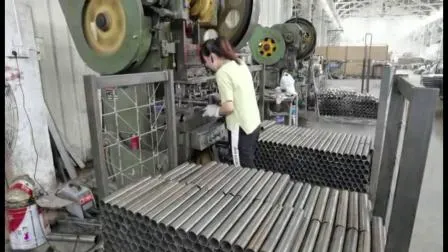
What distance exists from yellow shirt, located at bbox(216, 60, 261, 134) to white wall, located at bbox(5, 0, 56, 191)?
4.65 feet

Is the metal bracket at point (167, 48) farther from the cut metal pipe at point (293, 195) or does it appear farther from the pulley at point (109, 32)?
the cut metal pipe at point (293, 195)

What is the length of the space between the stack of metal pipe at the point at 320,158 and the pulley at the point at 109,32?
1.22 m

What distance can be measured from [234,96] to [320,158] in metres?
0.88

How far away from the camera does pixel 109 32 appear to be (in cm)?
178

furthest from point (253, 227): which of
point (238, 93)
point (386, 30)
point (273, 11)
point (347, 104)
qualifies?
point (386, 30)

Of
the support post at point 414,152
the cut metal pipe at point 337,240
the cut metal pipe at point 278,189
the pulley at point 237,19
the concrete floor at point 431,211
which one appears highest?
the pulley at point 237,19

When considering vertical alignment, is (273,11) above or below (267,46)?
above

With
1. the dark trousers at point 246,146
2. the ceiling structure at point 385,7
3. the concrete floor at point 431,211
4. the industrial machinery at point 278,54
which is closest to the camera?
the concrete floor at point 431,211

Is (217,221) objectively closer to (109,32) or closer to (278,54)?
(109,32)

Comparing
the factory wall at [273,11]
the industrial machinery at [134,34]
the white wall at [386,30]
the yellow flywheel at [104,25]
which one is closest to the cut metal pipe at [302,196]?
the industrial machinery at [134,34]

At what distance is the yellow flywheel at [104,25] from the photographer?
1718 mm

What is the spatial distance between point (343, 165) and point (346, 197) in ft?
2.57

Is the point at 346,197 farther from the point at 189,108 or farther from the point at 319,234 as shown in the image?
the point at 189,108

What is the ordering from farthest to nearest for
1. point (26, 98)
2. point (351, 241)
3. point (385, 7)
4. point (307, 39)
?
point (385, 7), point (307, 39), point (26, 98), point (351, 241)
